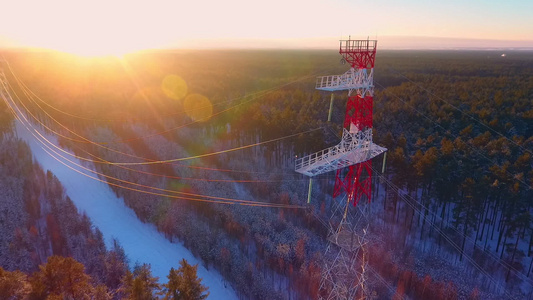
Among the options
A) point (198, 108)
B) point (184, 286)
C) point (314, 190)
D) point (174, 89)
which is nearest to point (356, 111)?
point (184, 286)

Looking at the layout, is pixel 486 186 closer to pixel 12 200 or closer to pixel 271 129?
pixel 271 129

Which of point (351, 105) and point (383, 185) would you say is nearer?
point (351, 105)

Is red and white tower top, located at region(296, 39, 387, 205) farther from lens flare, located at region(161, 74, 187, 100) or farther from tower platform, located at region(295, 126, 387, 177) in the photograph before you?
lens flare, located at region(161, 74, 187, 100)

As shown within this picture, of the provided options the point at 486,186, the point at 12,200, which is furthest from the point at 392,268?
the point at 12,200

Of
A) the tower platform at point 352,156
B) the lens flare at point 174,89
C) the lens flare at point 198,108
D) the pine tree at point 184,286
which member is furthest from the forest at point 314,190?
the lens flare at point 174,89

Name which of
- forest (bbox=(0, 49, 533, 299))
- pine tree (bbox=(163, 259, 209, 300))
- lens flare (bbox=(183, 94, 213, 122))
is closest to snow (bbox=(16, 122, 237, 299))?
forest (bbox=(0, 49, 533, 299))
